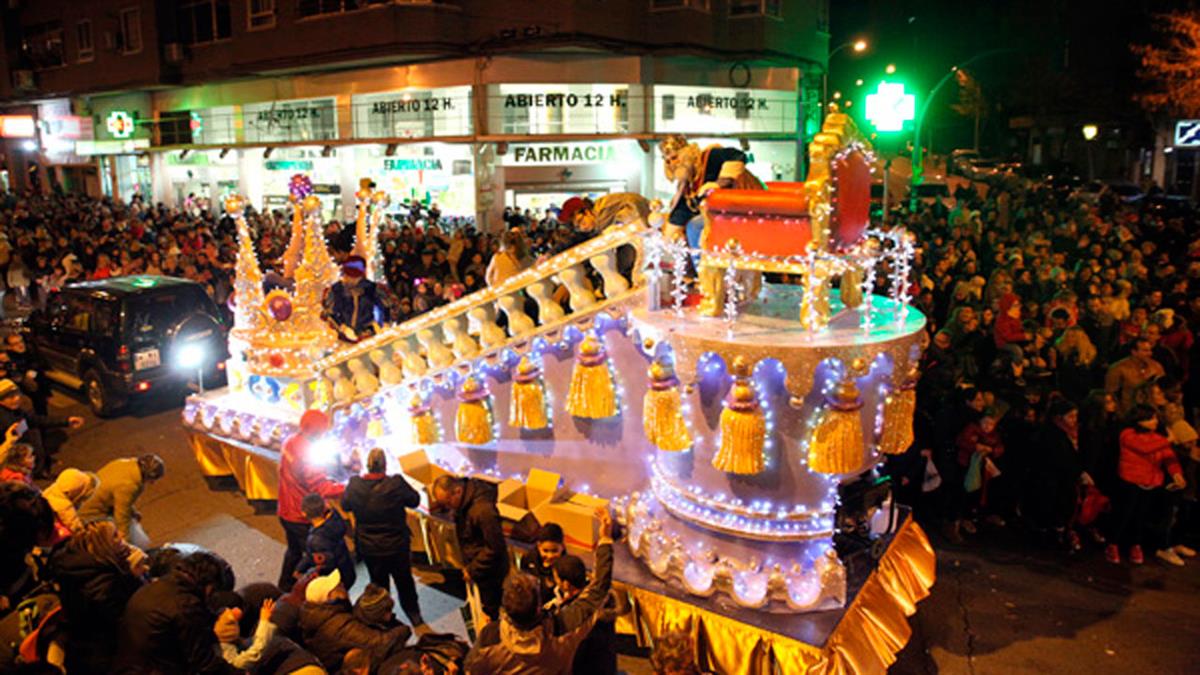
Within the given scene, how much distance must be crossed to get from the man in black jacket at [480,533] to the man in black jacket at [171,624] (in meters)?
1.57

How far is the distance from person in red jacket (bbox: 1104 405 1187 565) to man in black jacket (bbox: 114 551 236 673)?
24.0 ft

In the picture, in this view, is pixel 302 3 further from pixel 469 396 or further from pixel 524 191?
pixel 469 396

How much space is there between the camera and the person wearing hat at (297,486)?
6785mm

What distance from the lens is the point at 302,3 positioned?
25828 millimetres

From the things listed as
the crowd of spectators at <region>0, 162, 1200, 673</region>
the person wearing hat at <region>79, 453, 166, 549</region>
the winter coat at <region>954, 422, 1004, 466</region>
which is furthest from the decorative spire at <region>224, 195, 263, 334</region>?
the winter coat at <region>954, 422, 1004, 466</region>

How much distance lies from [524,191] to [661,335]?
66.9ft

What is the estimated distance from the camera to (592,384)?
6.12m

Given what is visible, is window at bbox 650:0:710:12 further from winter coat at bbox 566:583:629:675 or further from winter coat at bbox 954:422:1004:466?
winter coat at bbox 566:583:629:675

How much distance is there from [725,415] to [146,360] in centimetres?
963

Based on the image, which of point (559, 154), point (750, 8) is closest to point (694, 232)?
point (559, 154)

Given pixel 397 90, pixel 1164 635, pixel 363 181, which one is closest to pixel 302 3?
pixel 397 90

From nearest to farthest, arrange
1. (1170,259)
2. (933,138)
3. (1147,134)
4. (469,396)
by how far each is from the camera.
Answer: (469,396) < (1170,259) < (1147,134) < (933,138)

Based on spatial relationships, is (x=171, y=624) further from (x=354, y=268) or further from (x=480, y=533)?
(x=354, y=268)

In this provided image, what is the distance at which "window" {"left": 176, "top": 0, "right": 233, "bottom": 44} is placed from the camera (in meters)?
30.0
